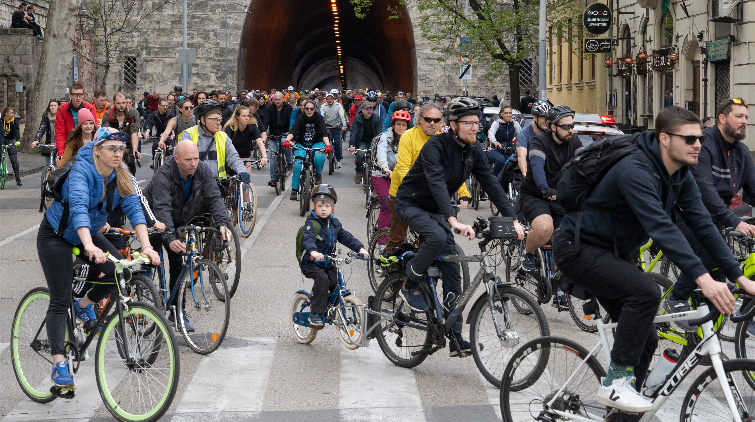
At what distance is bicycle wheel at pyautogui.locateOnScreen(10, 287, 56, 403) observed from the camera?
614 cm

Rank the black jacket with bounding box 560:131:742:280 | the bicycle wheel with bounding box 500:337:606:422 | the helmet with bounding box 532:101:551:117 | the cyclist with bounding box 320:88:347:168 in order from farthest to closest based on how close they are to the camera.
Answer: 1. the cyclist with bounding box 320:88:347:168
2. the helmet with bounding box 532:101:551:117
3. the bicycle wheel with bounding box 500:337:606:422
4. the black jacket with bounding box 560:131:742:280

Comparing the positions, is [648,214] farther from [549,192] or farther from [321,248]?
[549,192]

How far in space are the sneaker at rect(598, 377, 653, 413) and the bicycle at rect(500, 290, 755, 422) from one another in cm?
7

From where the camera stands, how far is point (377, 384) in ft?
21.7

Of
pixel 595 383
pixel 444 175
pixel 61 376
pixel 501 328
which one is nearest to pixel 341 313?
pixel 444 175

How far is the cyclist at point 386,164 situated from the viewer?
10422 mm

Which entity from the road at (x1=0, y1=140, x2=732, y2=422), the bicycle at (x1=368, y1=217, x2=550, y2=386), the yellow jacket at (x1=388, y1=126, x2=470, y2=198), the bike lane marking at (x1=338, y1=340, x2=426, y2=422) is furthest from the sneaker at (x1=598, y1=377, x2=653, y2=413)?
the yellow jacket at (x1=388, y1=126, x2=470, y2=198)

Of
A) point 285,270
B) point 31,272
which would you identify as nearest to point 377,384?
point 285,270

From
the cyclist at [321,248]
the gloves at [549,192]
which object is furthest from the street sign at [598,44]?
the cyclist at [321,248]

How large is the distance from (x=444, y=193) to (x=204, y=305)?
2168 mm

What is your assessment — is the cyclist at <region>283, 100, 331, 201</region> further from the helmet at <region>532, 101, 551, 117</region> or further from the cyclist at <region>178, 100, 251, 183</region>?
the helmet at <region>532, 101, 551, 117</region>

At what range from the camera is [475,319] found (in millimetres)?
6402

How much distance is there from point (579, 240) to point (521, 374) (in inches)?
29.2

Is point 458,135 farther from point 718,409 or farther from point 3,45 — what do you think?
point 3,45
